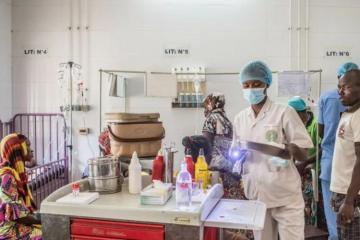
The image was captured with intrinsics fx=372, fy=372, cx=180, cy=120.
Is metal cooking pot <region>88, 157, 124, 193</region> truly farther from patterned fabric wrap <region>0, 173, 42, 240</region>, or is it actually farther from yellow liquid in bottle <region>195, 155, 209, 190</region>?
patterned fabric wrap <region>0, 173, 42, 240</region>

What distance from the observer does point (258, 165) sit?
2.17 m

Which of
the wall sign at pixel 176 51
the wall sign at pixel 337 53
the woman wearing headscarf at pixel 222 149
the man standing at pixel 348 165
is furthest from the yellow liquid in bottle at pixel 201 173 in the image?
the wall sign at pixel 337 53

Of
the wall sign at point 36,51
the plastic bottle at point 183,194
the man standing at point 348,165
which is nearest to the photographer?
the plastic bottle at point 183,194

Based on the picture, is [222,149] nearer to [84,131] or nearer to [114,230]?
[114,230]

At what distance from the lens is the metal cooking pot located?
213cm

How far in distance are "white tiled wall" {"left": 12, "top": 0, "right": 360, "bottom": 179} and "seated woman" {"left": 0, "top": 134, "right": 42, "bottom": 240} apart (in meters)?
2.19

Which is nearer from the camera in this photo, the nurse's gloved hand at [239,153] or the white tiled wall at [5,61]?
the nurse's gloved hand at [239,153]

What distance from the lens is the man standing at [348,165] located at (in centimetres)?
203

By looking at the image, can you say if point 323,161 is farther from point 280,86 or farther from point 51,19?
point 51,19

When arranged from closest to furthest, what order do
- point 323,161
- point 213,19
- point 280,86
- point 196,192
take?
1. point 196,192
2. point 323,161
3. point 280,86
4. point 213,19

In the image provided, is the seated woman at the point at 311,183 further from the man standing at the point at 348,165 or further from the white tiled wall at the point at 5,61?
the white tiled wall at the point at 5,61

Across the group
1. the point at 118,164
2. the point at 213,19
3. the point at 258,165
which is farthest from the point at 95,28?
the point at 258,165

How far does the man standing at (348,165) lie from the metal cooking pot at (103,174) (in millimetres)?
1307

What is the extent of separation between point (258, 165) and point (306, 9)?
325cm
